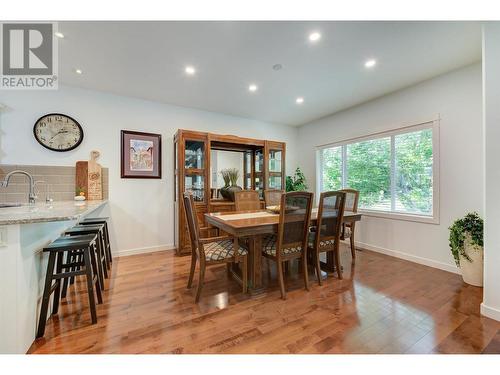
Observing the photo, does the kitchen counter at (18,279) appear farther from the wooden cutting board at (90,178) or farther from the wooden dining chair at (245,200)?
the wooden dining chair at (245,200)

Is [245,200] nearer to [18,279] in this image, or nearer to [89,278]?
[89,278]

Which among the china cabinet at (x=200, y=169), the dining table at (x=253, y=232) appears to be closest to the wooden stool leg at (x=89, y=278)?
the dining table at (x=253, y=232)

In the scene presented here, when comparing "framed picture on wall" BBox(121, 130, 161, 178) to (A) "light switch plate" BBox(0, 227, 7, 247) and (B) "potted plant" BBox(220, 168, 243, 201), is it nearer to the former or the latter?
(B) "potted plant" BBox(220, 168, 243, 201)

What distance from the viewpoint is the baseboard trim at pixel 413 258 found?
2696mm

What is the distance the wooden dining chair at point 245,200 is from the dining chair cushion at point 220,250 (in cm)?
90

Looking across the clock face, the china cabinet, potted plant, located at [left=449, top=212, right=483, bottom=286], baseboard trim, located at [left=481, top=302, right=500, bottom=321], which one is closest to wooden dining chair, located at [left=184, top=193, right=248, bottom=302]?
the china cabinet

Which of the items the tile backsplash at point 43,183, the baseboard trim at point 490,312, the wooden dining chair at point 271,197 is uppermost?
the tile backsplash at point 43,183

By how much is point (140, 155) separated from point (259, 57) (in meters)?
2.40

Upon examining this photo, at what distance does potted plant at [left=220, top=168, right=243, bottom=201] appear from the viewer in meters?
3.84

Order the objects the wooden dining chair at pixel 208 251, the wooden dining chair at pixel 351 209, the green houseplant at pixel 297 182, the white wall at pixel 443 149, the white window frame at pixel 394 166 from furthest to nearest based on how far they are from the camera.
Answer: the green houseplant at pixel 297 182 < the wooden dining chair at pixel 351 209 < the white window frame at pixel 394 166 < the white wall at pixel 443 149 < the wooden dining chair at pixel 208 251

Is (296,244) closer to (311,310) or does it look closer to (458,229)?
(311,310)

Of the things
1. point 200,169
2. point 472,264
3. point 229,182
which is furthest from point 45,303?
point 472,264

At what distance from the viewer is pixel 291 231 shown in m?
2.17

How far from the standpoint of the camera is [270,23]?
1.82 m
